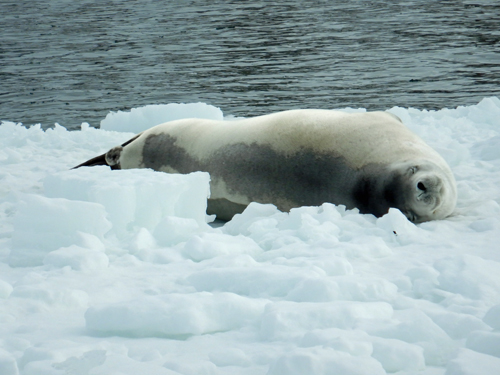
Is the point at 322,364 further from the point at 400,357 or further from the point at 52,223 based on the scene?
the point at 52,223

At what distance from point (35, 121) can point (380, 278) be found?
9245 mm

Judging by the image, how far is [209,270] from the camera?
2.61 metres

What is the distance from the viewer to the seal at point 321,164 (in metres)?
3.52

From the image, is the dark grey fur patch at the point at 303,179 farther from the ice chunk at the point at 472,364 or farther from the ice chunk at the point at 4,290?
the ice chunk at the point at 4,290

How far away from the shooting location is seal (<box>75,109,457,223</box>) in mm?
3516

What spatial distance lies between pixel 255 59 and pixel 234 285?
12975mm

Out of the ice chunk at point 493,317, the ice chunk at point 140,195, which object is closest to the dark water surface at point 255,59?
the ice chunk at point 140,195

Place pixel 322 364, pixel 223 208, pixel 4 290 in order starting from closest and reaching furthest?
pixel 322 364 < pixel 4 290 < pixel 223 208

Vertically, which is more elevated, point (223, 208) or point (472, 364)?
point (472, 364)

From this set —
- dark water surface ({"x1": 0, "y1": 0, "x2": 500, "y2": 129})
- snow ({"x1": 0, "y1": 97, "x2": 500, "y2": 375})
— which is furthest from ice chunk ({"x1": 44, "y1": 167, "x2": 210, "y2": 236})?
dark water surface ({"x1": 0, "y1": 0, "x2": 500, "y2": 129})

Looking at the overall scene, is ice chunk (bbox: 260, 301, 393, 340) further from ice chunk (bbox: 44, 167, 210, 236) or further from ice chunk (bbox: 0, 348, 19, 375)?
ice chunk (bbox: 44, 167, 210, 236)

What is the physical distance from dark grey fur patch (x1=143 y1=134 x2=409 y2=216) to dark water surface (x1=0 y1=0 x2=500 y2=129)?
6530mm

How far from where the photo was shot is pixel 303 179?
3.81 m

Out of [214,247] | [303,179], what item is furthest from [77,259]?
[303,179]
